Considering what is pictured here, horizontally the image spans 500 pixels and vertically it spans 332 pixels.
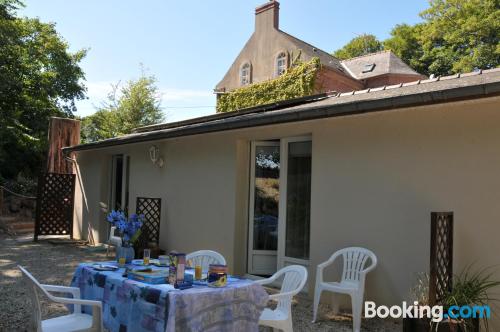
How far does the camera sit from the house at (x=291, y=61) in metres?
21.3

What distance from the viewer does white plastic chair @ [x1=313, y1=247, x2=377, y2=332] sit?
174 inches

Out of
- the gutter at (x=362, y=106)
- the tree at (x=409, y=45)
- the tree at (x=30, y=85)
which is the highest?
the tree at (x=409, y=45)

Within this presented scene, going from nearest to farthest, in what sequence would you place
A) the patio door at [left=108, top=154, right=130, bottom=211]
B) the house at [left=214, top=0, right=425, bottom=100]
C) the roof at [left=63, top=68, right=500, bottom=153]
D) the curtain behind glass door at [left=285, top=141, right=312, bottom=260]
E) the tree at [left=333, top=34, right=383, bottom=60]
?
1. the roof at [left=63, top=68, right=500, bottom=153]
2. the curtain behind glass door at [left=285, top=141, right=312, bottom=260]
3. the patio door at [left=108, top=154, right=130, bottom=211]
4. the house at [left=214, top=0, right=425, bottom=100]
5. the tree at [left=333, top=34, right=383, bottom=60]

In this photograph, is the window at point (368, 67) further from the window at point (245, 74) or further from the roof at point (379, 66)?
the window at point (245, 74)

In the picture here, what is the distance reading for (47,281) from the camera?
21.4ft

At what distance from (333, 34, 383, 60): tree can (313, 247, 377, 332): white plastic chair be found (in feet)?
105

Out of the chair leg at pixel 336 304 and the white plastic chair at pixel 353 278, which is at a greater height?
the white plastic chair at pixel 353 278

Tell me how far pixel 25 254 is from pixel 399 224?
772 cm

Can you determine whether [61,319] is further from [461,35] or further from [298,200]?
[461,35]

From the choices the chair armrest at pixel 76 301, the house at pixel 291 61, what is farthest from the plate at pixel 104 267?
the house at pixel 291 61

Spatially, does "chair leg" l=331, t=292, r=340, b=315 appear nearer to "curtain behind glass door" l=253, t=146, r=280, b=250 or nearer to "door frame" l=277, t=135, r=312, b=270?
"door frame" l=277, t=135, r=312, b=270

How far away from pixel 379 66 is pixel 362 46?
13.2 meters

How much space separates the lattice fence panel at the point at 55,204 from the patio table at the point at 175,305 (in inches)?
343

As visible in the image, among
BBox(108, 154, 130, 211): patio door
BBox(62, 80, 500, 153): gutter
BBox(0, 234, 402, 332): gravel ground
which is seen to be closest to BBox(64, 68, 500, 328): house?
BBox(62, 80, 500, 153): gutter
